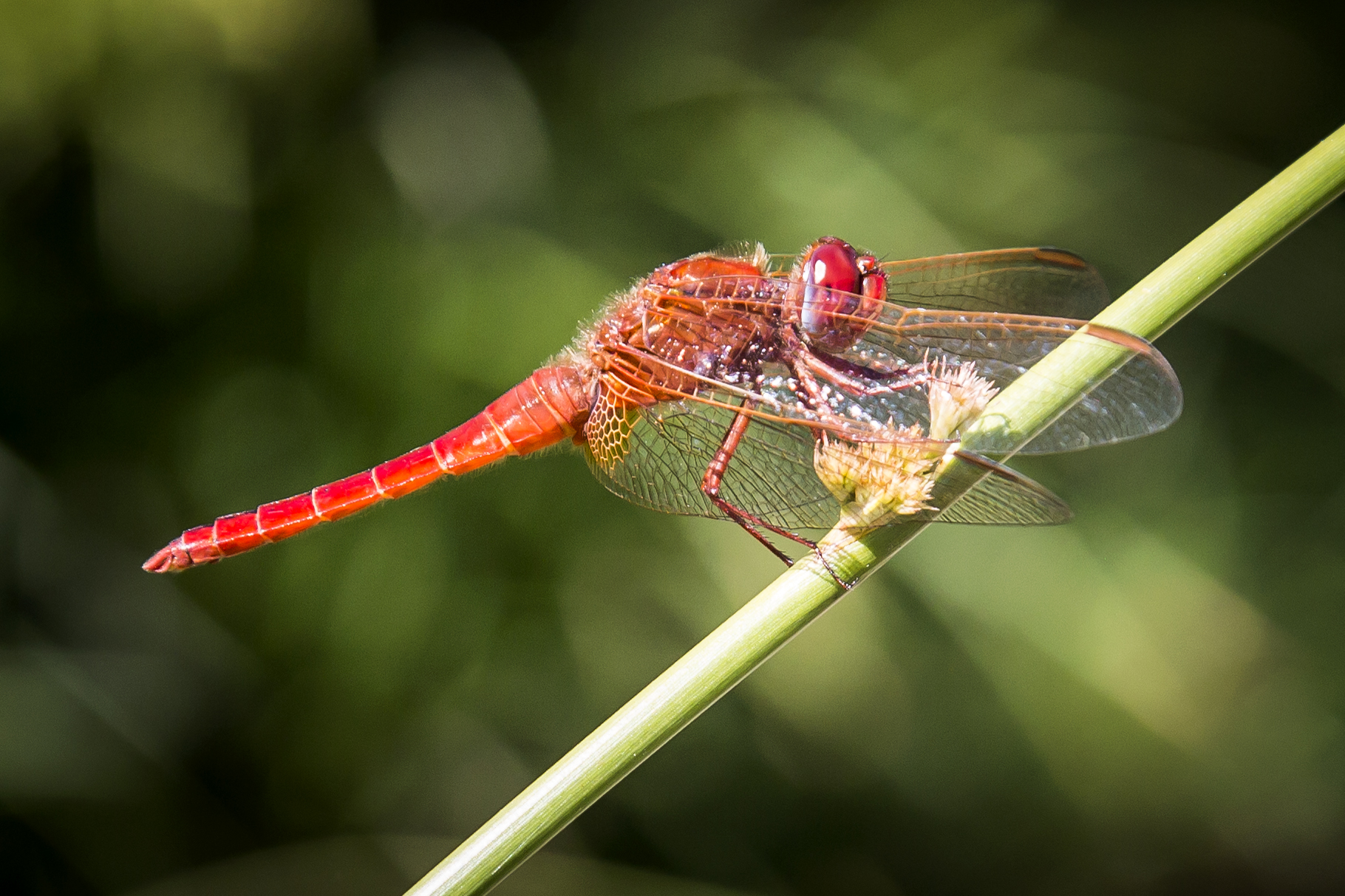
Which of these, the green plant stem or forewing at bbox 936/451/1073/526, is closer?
the green plant stem

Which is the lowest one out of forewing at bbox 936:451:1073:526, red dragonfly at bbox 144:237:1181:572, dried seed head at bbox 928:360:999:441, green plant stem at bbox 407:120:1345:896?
forewing at bbox 936:451:1073:526

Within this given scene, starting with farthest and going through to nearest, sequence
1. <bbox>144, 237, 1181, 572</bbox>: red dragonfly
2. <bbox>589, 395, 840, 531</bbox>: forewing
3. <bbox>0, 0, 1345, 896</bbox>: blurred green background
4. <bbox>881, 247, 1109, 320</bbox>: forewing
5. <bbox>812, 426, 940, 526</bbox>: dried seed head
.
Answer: <bbox>0, 0, 1345, 896</bbox>: blurred green background, <bbox>881, 247, 1109, 320</bbox>: forewing, <bbox>589, 395, 840, 531</bbox>: forewing, <bbox>144, 237, 1181, 572</bbox>: red dragonfly, <bbox>812, 426, 940, 526</bbox>: dried seed head

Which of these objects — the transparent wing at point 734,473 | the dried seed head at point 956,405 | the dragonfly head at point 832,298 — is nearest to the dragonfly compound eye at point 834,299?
the dragonfly head at point 832,298

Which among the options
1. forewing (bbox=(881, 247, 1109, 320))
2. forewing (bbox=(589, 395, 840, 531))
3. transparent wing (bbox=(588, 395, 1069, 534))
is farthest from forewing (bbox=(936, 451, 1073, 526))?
forewing (bbox=(881, 247, 1109, 320))

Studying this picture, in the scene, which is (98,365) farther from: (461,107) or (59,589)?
(461,107)

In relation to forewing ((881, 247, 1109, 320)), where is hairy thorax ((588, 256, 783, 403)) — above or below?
above

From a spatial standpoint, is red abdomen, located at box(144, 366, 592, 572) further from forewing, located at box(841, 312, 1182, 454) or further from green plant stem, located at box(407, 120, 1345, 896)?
green plant stem, located at box(407, 120, 1345, 896)

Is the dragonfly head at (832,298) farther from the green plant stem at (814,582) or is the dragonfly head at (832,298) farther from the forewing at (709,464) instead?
the green plant stem at (814,582)
